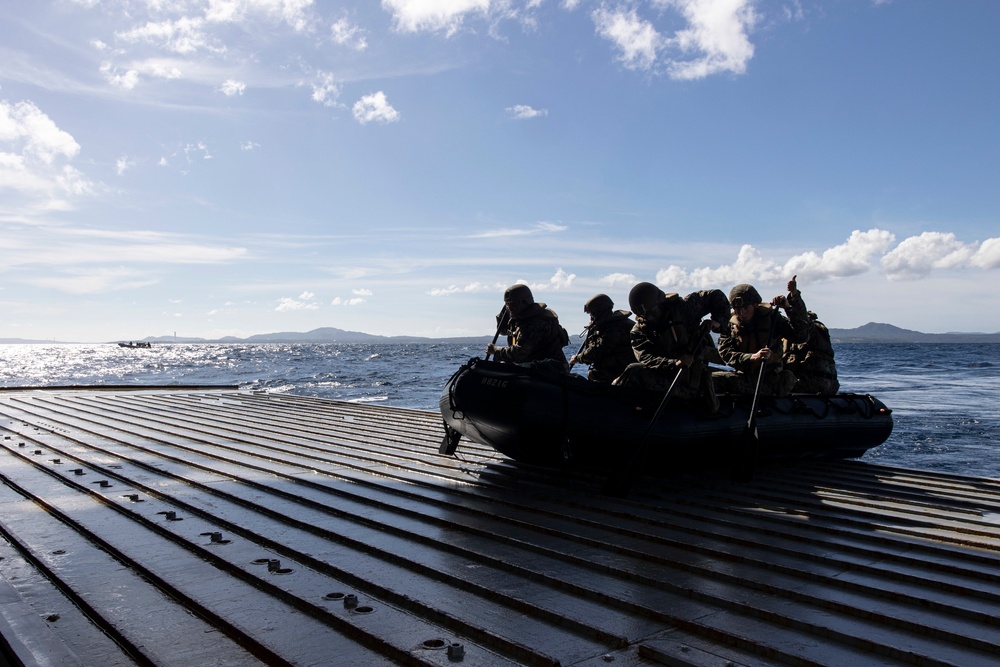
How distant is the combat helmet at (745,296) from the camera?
8406 millimetres

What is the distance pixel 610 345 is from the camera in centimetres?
814

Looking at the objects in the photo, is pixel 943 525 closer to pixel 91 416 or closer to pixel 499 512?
pixel 499 512

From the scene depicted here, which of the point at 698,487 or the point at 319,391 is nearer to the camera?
the point at 698,487

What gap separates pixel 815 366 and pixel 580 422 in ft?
15.0

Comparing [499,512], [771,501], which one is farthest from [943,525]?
[499,512]

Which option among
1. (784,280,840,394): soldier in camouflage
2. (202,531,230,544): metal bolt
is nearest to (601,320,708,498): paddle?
(202,531,230,544): metal bolt

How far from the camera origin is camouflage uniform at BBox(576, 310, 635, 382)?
811 centimetres

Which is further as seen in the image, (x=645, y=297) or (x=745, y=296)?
(x=745, y=296)

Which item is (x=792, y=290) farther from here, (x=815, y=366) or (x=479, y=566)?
(x=479, y=566)

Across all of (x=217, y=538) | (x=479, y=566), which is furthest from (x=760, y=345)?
(x=217, y=538)

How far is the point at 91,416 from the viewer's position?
11.5 meters

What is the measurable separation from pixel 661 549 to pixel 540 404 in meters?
2.42

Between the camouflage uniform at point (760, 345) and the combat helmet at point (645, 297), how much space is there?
1.52 m

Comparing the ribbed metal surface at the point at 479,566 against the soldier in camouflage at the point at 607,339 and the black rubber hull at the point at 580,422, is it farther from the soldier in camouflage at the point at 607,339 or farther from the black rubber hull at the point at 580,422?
the soldier in camouflage at the point at 607,339
